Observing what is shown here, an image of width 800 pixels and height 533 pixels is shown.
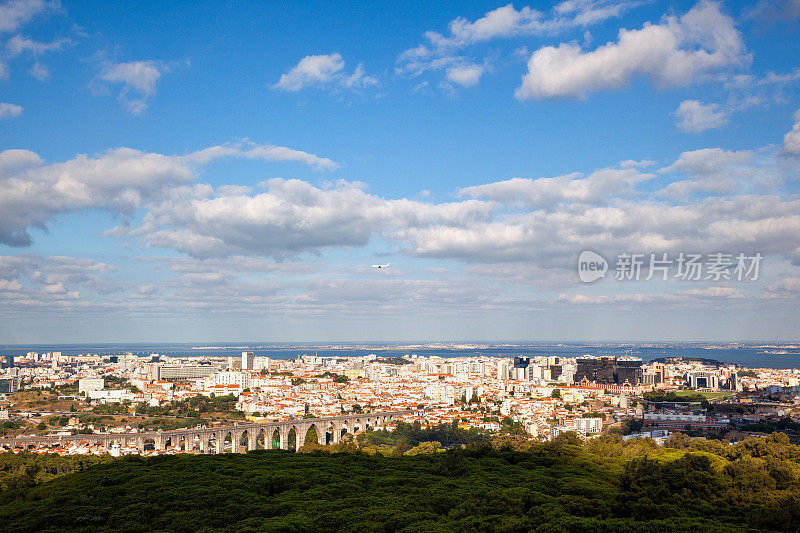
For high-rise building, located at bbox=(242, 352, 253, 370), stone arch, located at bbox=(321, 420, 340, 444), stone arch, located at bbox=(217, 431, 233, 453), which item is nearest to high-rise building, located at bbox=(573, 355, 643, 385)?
stone arch, located at bbox=(321, 420, 340, 444)

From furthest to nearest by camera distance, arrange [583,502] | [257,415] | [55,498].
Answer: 1. [257,415]
2. [55,498]
3. [583,502]

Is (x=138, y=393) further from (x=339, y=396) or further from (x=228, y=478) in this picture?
(x=228, y=478)

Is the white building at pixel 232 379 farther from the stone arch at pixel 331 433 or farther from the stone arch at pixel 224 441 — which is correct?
Answer: the stone arch at pixel 224 441

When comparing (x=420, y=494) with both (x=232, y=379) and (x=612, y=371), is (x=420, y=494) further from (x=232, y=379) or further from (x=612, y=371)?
(x=612, y=371)

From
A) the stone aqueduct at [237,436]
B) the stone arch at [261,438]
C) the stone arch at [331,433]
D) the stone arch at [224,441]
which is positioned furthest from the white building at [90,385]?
the stone arch at [331,433]

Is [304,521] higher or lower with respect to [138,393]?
higher

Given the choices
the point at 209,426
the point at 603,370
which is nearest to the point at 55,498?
the point at 209,426

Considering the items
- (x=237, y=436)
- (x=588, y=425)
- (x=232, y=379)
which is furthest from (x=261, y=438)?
(x=232, y=379)

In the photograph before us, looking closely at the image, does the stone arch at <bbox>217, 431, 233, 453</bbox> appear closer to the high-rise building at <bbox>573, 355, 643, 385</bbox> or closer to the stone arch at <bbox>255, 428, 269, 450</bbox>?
the stone arch at <bbox>255, 428, 269, 450</bbox>
